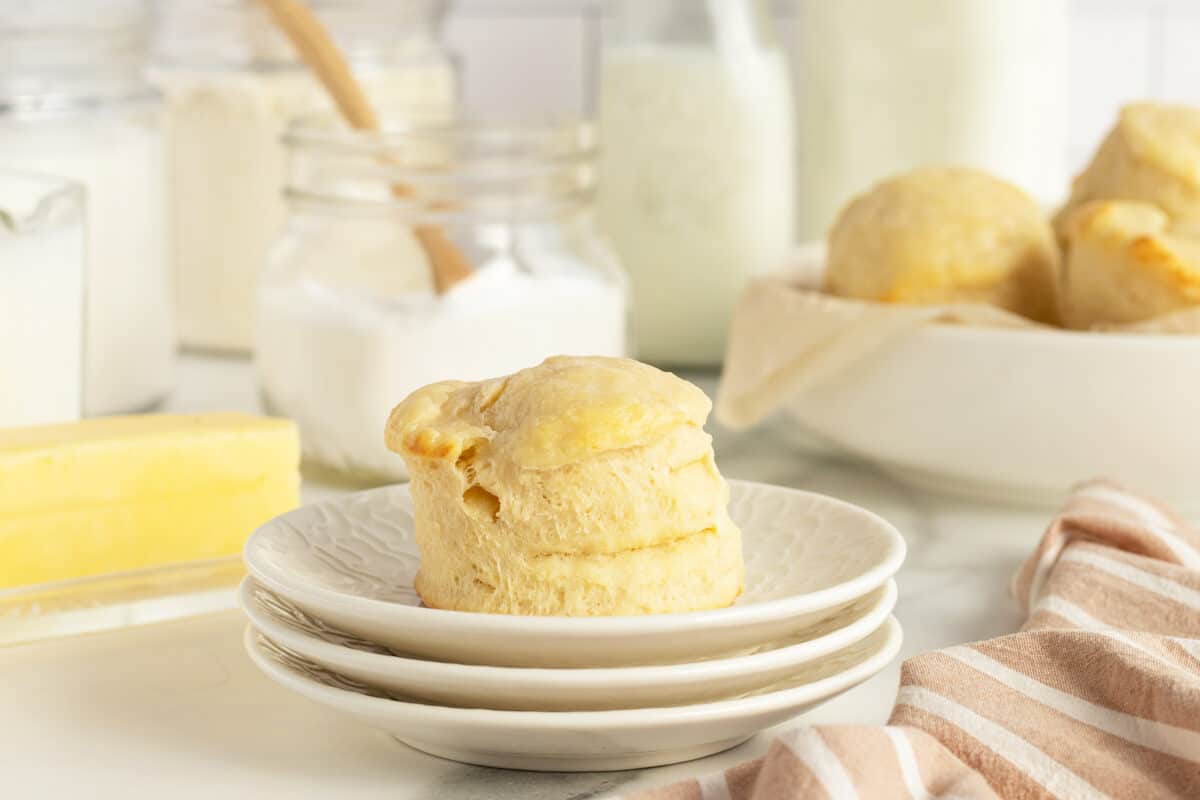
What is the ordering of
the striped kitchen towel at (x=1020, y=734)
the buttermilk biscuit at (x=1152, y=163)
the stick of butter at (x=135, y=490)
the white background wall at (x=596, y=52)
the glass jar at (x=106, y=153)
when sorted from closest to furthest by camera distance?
the striped kitchen towel at (x=1020, y=734) → the stick of butter at (x=135, y=490) → the buttermilk biscuit at (x=1152, y=163) → the glass jar at (x=106, y=153) → the white background wall at (x=596, y=52)

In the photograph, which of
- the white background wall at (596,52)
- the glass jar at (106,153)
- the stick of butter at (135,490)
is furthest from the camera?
the white background wall at (596,52)

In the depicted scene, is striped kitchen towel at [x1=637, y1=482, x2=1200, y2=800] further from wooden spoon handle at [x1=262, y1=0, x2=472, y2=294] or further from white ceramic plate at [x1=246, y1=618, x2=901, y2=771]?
wooden spoon handle at [x1=262, y1=0, x2=472, y2=294]

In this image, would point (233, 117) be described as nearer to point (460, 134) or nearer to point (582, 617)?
point (460, 134)

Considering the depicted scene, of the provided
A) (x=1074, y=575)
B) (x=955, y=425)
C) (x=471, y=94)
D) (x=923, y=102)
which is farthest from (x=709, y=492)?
(x=471, y=94)

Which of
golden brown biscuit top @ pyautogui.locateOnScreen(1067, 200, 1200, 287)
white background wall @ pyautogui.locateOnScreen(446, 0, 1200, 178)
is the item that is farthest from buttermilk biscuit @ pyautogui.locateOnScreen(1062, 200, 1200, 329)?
white background wall @ pyautogui.locateOnScreen(446, 0, 1200, 178)

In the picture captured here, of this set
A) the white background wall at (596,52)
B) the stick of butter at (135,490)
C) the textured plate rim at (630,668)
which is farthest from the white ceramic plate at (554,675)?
the white background wall at (596,52)

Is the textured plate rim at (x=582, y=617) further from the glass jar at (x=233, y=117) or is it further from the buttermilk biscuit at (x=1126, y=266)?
the glass jar at (x=233, y=117)

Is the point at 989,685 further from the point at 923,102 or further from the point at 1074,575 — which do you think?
the point at 923,102
